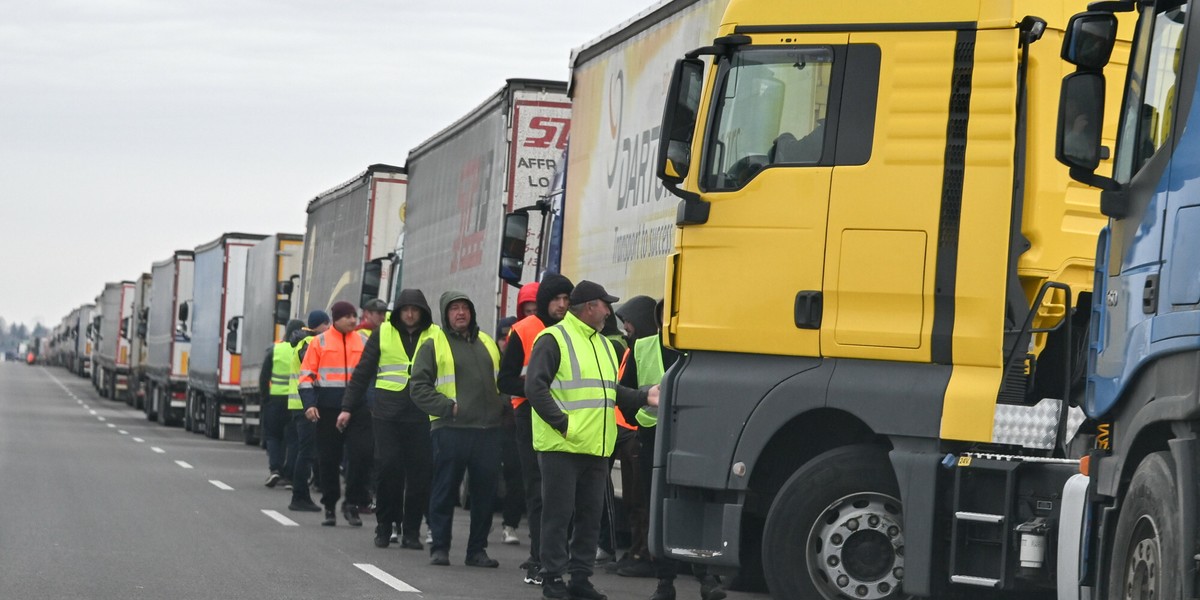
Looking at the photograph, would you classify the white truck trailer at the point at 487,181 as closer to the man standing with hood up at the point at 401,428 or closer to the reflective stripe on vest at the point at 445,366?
the man standing with hood up at the point at 401,428

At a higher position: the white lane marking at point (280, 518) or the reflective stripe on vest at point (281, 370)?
the reflective stripe on vest at point (281, 370)

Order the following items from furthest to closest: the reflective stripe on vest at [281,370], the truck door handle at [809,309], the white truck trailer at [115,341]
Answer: the white truck trailer at [115,341] → the reflective stripe on vest at [281,370] → the truck door handle at [809,309]

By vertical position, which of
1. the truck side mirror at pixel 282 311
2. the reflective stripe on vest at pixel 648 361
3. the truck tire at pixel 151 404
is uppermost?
the truck side mirror at pixel 282 311

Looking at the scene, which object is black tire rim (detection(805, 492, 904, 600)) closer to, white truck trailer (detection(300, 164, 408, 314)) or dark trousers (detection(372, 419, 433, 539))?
dark trousers (detection(372, 419, 433, 539))

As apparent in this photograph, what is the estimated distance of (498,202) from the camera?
17.7m

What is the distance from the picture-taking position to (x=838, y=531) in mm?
8766

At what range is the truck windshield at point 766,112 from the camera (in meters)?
8.99

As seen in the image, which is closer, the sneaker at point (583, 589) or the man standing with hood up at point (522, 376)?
the sneaker at point (583, 589)

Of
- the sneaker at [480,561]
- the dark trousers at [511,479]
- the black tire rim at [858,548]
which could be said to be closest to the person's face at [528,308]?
the dark trousers at [511,479]

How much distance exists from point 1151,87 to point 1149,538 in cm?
160

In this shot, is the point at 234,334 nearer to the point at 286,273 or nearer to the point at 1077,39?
the point at 286,273

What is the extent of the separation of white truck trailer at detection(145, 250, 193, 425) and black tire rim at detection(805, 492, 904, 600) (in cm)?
3288

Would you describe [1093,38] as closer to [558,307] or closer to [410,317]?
[558,307]

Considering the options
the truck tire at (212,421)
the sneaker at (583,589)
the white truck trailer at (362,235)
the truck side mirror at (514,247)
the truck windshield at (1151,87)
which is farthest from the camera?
the truck tire at (212,421)
